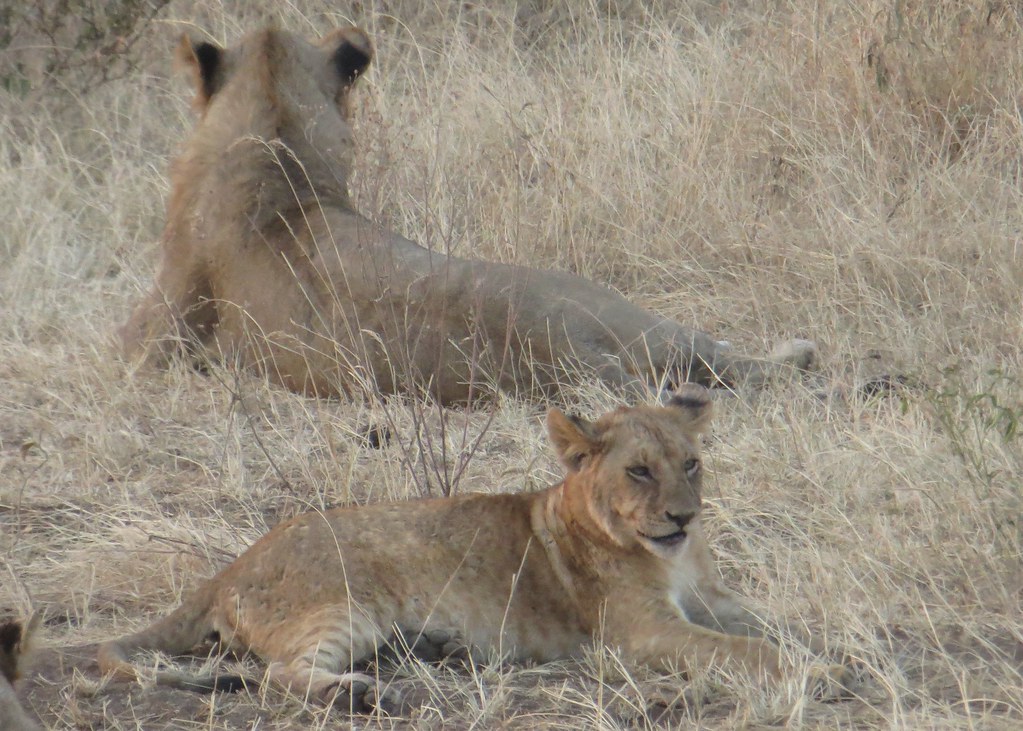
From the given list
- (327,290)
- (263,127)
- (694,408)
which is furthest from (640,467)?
(263,127)

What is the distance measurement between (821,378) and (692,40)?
128 inches

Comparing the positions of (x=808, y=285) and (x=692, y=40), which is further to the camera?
(x=692, y=40)

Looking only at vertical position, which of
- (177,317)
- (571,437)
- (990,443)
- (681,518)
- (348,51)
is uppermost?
(348,51)

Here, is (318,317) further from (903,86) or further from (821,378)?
(903,86)

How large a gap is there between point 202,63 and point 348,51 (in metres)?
0.60

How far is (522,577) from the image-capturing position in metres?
3.92

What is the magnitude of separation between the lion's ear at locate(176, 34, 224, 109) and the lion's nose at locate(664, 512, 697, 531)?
3435 millimetres

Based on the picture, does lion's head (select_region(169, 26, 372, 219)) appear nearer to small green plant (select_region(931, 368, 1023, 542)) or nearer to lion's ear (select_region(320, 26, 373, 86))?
lion's ear (select_region(320, 26, 373, 86))

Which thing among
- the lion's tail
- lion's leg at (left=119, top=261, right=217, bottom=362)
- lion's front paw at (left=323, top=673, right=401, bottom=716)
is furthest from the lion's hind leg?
lion's leg at (left=119, top=261, right=217, bottom=362)

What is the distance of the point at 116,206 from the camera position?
7941mm

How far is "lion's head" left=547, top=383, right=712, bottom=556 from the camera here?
147 inches

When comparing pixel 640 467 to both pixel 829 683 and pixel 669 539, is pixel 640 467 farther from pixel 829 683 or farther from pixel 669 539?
pixel 829 683

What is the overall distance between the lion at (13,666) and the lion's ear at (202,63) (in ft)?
11.2

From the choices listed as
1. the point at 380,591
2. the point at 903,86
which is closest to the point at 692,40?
the point at 903,86
